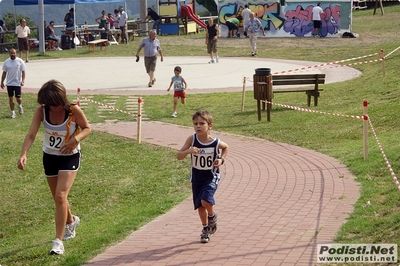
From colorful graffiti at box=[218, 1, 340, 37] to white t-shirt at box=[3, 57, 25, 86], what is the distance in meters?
26.3

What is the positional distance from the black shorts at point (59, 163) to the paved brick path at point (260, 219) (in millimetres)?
987

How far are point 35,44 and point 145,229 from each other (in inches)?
1431

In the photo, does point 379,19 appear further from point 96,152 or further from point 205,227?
point 205,227

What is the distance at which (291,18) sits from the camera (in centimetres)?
4266

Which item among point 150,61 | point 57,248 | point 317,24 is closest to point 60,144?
point 57,248

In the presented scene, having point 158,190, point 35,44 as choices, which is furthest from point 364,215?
point 35,44

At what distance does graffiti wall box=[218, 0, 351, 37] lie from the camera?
41.3 meters

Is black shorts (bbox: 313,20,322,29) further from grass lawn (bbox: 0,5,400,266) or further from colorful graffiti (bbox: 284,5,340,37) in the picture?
grass lawn (bbox: 0,5,400,266)

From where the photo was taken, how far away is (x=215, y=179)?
7785 mm

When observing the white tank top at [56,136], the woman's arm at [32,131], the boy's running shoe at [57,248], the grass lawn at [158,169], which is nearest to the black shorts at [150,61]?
the grass lawn at [158,169]

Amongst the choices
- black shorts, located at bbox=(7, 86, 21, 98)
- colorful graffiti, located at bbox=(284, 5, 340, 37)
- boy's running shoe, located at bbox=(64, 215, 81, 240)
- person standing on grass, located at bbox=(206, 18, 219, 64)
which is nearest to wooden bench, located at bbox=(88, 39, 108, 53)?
person standing on grass, located at bbox=(206, 18, 219, 64)

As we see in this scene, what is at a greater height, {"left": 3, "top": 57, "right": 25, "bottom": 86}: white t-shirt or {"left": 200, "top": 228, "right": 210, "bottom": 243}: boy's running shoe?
{"left": 3, "top": 57, "right": 25, "bottom": 86}: white t-shirt

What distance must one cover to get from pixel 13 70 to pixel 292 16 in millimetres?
27086

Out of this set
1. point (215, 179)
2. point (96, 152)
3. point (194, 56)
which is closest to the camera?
point (215, 179)
